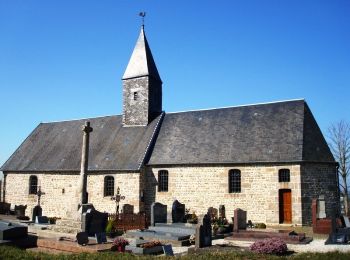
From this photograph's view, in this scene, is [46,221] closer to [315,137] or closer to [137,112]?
[137,112]

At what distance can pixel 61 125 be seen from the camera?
111 ft

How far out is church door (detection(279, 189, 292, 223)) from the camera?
865 inches

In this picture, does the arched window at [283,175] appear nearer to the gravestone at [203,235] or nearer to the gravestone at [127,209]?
the gravestone at [203,235]

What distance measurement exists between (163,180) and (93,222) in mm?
8538

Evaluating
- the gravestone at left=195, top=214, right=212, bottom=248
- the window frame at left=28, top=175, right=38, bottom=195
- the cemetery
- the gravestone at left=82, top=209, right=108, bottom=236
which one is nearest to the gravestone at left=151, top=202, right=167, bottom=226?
the cemetery

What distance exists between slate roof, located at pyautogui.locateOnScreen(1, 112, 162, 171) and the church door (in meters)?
9.25

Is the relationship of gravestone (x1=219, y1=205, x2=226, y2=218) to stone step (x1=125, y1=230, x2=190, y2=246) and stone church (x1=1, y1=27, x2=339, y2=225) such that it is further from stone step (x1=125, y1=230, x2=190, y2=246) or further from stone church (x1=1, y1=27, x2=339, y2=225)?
stone step (x1=125, y1=230, x2=190, y2=246)

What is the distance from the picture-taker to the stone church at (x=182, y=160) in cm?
2233

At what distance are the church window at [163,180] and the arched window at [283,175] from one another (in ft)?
24.3

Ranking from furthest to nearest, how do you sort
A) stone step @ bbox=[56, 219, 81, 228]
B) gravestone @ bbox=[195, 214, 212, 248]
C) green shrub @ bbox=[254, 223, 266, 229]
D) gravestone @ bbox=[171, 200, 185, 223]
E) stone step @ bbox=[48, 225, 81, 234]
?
1. gravestone @ bbox=[171, 200, 185, 223]
2. green shrub @ bbox=[254, 223, 266, 229]
3. stone step @ bbox=[56, 219, 81, 228]
4. stone step @ bbox=[48, 225, 81, 234]
5. gravestone @ bbox=[195, 214, 212, 248]

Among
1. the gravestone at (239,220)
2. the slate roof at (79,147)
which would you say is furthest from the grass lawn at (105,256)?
the slate roof at (79,147)

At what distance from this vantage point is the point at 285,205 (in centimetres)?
2216

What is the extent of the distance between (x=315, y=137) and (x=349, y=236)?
29.6 ft

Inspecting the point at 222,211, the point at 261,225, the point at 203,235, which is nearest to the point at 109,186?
the point at 222,211
